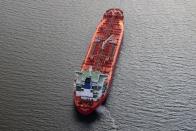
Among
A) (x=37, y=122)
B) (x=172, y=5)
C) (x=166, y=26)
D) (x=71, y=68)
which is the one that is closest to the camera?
(x=37, y=122)

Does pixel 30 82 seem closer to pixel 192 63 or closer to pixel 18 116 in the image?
pixel 18 116

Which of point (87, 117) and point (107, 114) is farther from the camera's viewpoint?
point (107, 114)

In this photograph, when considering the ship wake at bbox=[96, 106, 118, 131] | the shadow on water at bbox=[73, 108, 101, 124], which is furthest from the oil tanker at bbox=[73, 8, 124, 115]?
the ship wake at bbox=[96, 106, 118, 131]

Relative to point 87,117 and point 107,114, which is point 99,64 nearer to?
point 107,114

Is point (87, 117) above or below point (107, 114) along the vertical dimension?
below

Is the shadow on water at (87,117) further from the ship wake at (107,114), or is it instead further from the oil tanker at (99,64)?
the ship wake at (107,114)

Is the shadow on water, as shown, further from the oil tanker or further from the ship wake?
the ship wake

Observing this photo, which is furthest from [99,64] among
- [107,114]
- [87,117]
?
[87,117]

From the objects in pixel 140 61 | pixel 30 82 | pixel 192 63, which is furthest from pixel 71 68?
pixel 192 63
